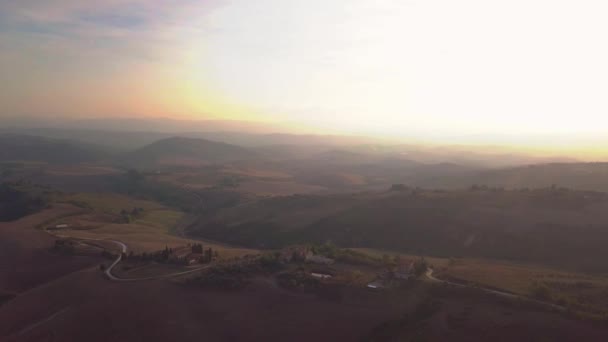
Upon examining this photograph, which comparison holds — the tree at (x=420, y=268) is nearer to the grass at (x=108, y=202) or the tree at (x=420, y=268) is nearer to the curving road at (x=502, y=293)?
the curving road at (x=502, y=293)

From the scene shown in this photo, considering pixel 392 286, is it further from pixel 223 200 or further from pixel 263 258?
pixel 223 200

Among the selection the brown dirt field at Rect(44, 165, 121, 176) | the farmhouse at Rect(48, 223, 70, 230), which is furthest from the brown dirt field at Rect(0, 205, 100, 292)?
the brown dirt field at Rect(44, 165, 121, 176)

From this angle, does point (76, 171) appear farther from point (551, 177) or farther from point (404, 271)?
point (404, 271)

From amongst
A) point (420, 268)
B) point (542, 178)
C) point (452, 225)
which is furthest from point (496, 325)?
point (542, 178)

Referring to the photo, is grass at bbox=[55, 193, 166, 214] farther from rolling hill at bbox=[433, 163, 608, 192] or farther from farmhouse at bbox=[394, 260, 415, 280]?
rolling hill at bbox=[433, 163, 608, 192]

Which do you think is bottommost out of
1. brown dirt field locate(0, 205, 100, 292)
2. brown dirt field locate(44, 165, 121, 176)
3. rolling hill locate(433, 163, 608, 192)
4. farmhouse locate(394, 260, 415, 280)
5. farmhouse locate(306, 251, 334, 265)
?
brown dirt field locate(44, 165, 121, 176)

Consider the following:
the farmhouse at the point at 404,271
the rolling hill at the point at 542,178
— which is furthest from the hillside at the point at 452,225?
the rolling hill at the point at 542,178

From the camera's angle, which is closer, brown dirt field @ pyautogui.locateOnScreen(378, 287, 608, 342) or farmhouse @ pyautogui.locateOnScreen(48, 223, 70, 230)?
brown dirt field @ pyautogui.locateOnScreen(378, 287, 608, 342)
